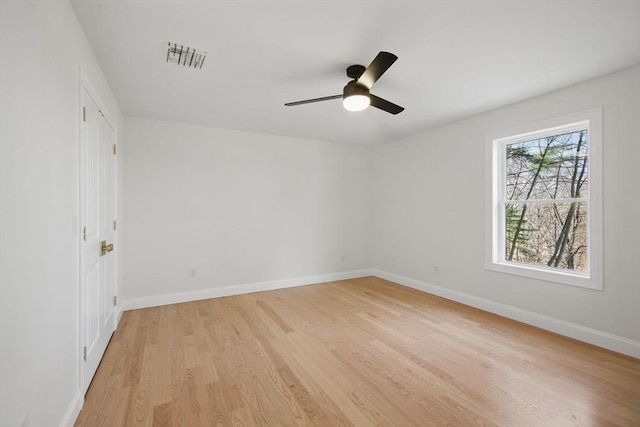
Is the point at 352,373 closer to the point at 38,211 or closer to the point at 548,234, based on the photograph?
the point at 38,211

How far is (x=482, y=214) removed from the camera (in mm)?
3646

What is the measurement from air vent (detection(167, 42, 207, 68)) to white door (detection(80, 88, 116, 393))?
68cm

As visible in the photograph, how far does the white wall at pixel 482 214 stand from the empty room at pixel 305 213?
1.0 inches

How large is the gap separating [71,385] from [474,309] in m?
4.01

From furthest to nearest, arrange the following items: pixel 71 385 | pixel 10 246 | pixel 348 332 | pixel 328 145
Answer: pixel 328 145, pixel 348 332, pixel 71 385, pixel 10 246

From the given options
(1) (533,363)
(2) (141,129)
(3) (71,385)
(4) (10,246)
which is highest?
(2) (141,129)

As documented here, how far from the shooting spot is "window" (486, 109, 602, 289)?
2.74 meters

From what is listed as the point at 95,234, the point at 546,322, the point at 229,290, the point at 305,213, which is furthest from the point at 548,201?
the point at 95,234

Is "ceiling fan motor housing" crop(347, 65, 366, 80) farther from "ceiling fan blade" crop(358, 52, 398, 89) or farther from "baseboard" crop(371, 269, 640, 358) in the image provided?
"baseboard" crop(371, 269, 640, 358)

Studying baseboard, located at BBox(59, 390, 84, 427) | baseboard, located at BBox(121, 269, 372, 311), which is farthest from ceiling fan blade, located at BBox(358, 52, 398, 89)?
baseboard, located at BBox(121, 269, 372, 311)

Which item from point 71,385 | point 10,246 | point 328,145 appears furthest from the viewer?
point 328,145

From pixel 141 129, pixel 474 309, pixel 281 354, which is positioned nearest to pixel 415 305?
pixel 474 309

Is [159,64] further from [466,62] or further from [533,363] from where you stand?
[533,363]

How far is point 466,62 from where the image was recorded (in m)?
2.38
